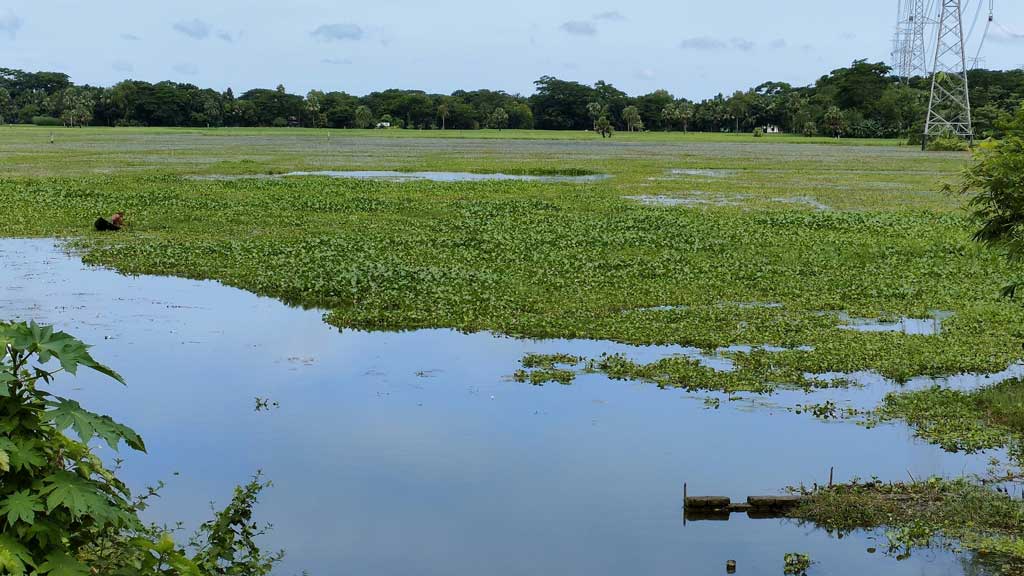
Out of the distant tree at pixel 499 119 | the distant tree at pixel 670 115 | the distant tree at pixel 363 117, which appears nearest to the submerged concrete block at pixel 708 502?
the distant tree at pixel 363 117

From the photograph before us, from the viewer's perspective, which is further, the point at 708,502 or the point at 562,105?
the point at 562,105

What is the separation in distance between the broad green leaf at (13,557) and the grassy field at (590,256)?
10219mm

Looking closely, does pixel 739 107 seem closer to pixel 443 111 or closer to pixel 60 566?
pixel 443 111

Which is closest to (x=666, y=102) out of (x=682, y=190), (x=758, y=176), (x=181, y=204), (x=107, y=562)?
(x=758, y=176)

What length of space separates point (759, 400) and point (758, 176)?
4114 centimetres

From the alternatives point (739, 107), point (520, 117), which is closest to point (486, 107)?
point (520, 117)

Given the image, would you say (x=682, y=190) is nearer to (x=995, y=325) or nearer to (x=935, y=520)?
(x=995, y=325)

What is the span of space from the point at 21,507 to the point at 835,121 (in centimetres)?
13593

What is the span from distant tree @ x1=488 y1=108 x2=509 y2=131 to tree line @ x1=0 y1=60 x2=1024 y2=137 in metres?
0.20

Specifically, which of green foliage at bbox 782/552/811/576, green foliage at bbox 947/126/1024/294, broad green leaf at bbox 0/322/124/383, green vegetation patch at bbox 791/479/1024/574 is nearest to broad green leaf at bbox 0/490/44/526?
broad green leaf at bbox 0/322/124/383

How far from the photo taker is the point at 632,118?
513 ft

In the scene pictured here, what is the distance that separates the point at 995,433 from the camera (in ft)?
37.1

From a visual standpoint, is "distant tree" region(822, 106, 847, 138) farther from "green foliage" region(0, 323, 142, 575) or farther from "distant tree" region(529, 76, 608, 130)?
"green foliage" region(0, 323, 142, 575)

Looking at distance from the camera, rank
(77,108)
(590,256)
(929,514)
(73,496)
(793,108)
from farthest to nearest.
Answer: (793,108) → (77,108) → (590,256) → (929,514) → (73,496)
